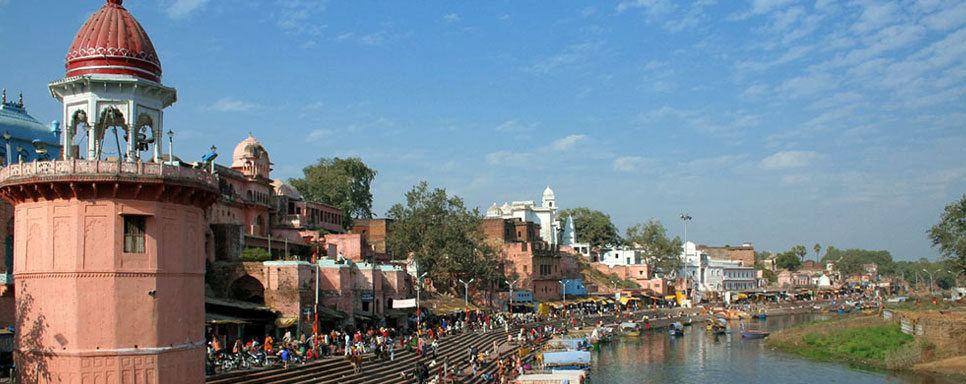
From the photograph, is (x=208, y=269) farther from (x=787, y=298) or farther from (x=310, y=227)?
(x=787, y=298)

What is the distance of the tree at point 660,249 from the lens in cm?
8825

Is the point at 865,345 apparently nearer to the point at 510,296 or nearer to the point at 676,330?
the point at 676,330

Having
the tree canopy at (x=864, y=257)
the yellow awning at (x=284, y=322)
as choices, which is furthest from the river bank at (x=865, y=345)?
the tree canopy at (x=864, y=257)

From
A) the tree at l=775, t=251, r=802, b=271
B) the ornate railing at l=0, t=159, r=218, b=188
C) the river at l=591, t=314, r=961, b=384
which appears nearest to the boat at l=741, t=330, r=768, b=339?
the river at l=591, t=314, r=961, b=384

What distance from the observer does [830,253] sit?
17212 cm

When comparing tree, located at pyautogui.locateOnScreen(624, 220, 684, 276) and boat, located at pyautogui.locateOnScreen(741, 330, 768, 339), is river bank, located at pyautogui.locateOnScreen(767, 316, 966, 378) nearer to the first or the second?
boat, located at pyautogui.locateOnScreen(741, 330, 768, 339)

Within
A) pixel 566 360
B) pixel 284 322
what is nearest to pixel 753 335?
pixel 566 360

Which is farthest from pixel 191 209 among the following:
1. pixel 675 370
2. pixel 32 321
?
pixel 675 370

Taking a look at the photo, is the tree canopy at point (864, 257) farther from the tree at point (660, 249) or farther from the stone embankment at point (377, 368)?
the stone embankment at point (377, 368)

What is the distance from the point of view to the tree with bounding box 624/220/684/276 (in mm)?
88250

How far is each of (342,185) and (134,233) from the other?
49400 millimetres

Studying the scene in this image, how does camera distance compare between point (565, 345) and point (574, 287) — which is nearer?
point (565, 345)

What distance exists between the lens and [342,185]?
66812mm

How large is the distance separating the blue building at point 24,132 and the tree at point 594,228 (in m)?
75.9
